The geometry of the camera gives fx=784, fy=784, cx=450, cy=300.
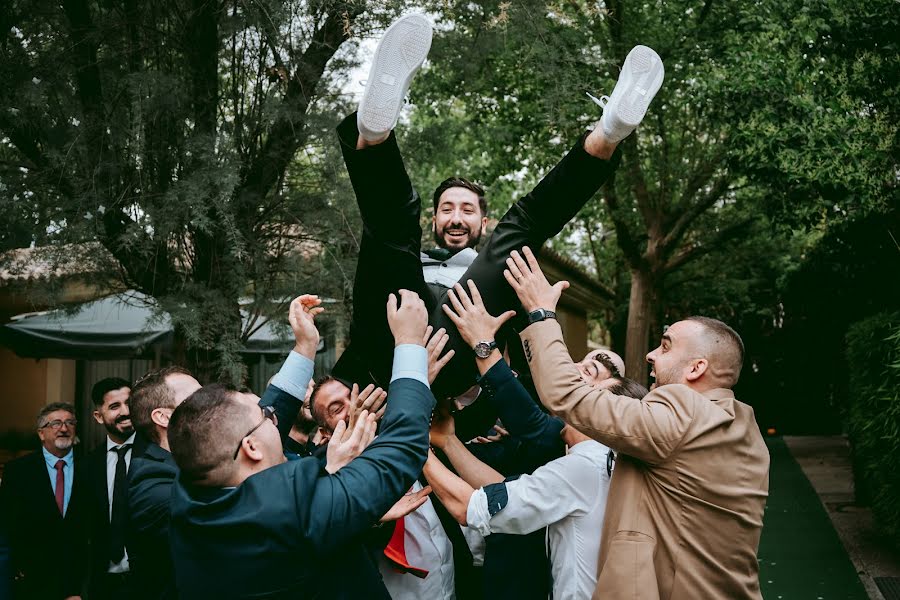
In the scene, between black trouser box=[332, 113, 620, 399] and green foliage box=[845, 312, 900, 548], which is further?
green foliage box=[845, 312, 900, 548]

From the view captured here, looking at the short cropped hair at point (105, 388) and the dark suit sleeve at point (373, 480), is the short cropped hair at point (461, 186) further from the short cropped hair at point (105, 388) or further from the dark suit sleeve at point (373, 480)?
the short cropped hair at point (105, 388)

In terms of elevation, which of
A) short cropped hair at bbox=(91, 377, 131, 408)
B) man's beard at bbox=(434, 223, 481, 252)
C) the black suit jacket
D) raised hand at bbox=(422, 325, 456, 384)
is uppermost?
man's beard at bbox=(434, 223, 481, 252)

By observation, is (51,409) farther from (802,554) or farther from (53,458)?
(802,554)

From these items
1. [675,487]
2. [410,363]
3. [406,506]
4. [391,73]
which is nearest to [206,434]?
[410,363]

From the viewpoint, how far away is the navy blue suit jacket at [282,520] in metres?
2.01

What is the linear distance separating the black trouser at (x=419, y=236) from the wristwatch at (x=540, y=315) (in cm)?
29

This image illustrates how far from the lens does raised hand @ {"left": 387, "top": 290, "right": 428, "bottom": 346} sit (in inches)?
94.5

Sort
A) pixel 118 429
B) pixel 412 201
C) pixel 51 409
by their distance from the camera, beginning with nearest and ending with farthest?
1. pixel 412 201
2. pixel 118 429
3. pixel 51 409

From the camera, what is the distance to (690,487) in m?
2.39

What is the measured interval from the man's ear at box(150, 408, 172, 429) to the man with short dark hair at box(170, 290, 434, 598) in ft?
3.13

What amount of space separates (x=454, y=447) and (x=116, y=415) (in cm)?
242

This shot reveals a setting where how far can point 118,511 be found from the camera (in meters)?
3.85

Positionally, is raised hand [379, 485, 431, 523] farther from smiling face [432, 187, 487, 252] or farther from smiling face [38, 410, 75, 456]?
smiling face [38, 410, 75, 456]

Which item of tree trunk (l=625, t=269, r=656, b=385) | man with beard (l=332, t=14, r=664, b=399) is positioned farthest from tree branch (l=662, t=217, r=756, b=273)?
man with beard (l=332, t=14, r=664, b=399)
